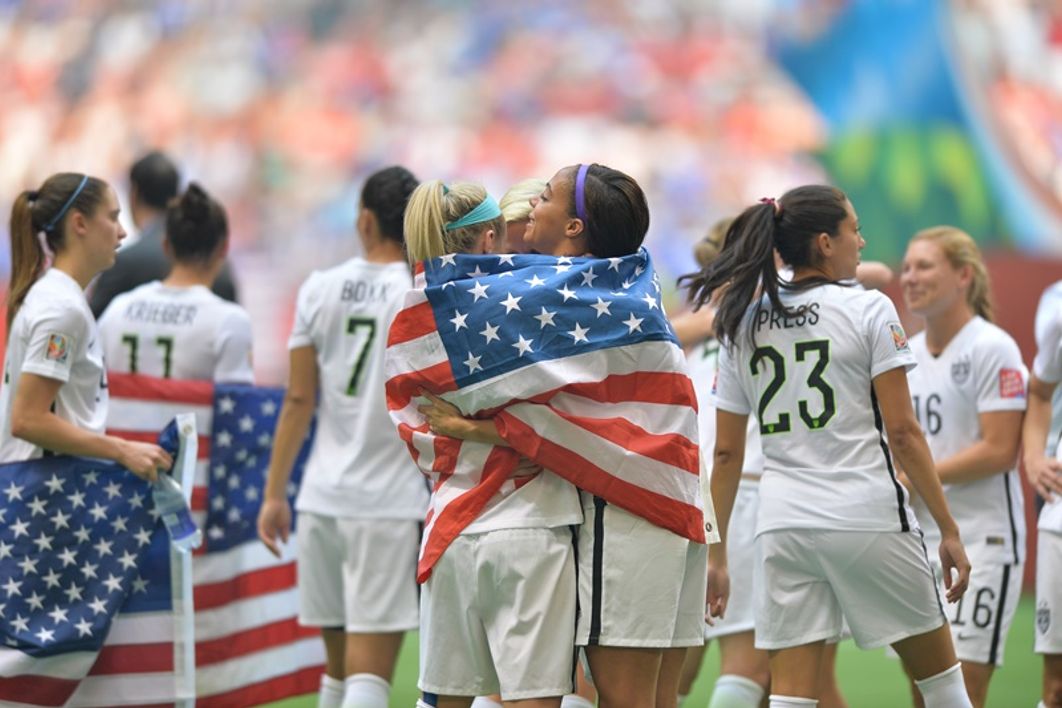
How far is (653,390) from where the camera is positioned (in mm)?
3715

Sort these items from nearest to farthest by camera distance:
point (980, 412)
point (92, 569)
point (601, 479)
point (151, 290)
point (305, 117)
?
point (601, 479) → point (92, 569) → point (980, 412) → point (151, 290) → point (305, 117)

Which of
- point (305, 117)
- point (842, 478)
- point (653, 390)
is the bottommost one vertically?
point (842, 478)

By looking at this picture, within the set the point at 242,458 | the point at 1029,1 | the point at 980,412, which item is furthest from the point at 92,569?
the point at 1029,1

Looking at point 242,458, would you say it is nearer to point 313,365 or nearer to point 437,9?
point 313,365

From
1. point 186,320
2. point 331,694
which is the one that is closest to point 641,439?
point 331,694

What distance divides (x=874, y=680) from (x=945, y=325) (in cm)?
322

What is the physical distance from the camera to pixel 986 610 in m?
5.31

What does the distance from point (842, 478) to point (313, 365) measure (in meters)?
2.22

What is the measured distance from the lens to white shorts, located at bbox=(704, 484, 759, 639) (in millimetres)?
5527

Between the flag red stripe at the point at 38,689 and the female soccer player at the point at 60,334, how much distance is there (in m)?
0.70

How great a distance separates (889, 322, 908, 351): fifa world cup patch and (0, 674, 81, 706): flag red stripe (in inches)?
110

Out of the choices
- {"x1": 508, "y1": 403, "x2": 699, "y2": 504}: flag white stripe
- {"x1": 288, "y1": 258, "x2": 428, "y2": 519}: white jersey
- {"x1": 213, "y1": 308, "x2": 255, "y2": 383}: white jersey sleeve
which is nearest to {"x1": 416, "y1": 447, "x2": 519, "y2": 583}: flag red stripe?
{"x1": 508, "y1": 403, "x2": 699, "y2": 504}: flag white stripe

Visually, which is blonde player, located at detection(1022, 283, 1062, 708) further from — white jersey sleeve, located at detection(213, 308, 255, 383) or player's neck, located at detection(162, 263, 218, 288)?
player's neck, located at detection(162, 263, 218, 288)

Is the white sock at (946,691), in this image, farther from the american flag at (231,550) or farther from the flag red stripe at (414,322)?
the american flag at (231,550)
